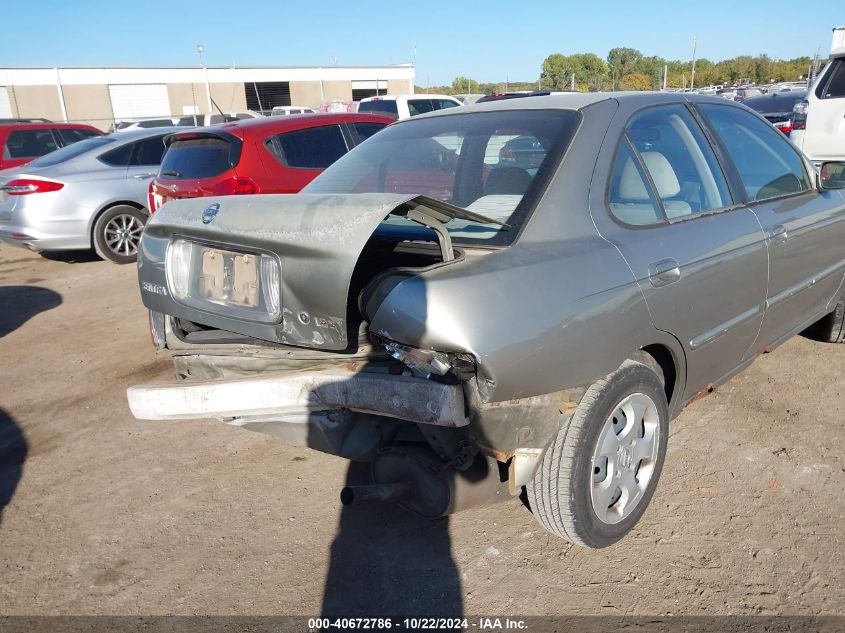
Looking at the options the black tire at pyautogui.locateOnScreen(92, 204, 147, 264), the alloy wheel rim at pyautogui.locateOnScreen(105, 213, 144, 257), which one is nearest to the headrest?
the black tire at pyautogui.locateOnScreen(92, 204, 147, 264)

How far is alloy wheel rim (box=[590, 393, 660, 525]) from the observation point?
262 centimetres

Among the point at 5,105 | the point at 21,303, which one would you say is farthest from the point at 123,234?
the point at 5,105

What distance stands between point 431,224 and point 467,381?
57cm

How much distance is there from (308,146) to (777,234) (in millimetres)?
4739

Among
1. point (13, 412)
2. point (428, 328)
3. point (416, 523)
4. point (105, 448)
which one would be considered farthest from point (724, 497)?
point (13, 412)

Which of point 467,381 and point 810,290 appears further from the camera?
point 810,290

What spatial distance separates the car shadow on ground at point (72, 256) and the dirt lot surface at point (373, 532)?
5596 mm

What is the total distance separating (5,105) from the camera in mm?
36562

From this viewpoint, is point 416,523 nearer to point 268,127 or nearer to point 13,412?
point 13,412

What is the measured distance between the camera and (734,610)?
2395 millimetres

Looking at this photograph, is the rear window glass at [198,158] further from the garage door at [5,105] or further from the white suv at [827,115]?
the garage door at [5,105]

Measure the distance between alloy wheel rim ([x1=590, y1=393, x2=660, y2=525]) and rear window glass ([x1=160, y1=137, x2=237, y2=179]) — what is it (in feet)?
16.0

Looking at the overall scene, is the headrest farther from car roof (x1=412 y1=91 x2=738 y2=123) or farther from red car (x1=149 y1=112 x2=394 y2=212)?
red car (x1=149 y1=112 x2=394 y2=212)

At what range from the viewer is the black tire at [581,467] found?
8.03 feet
